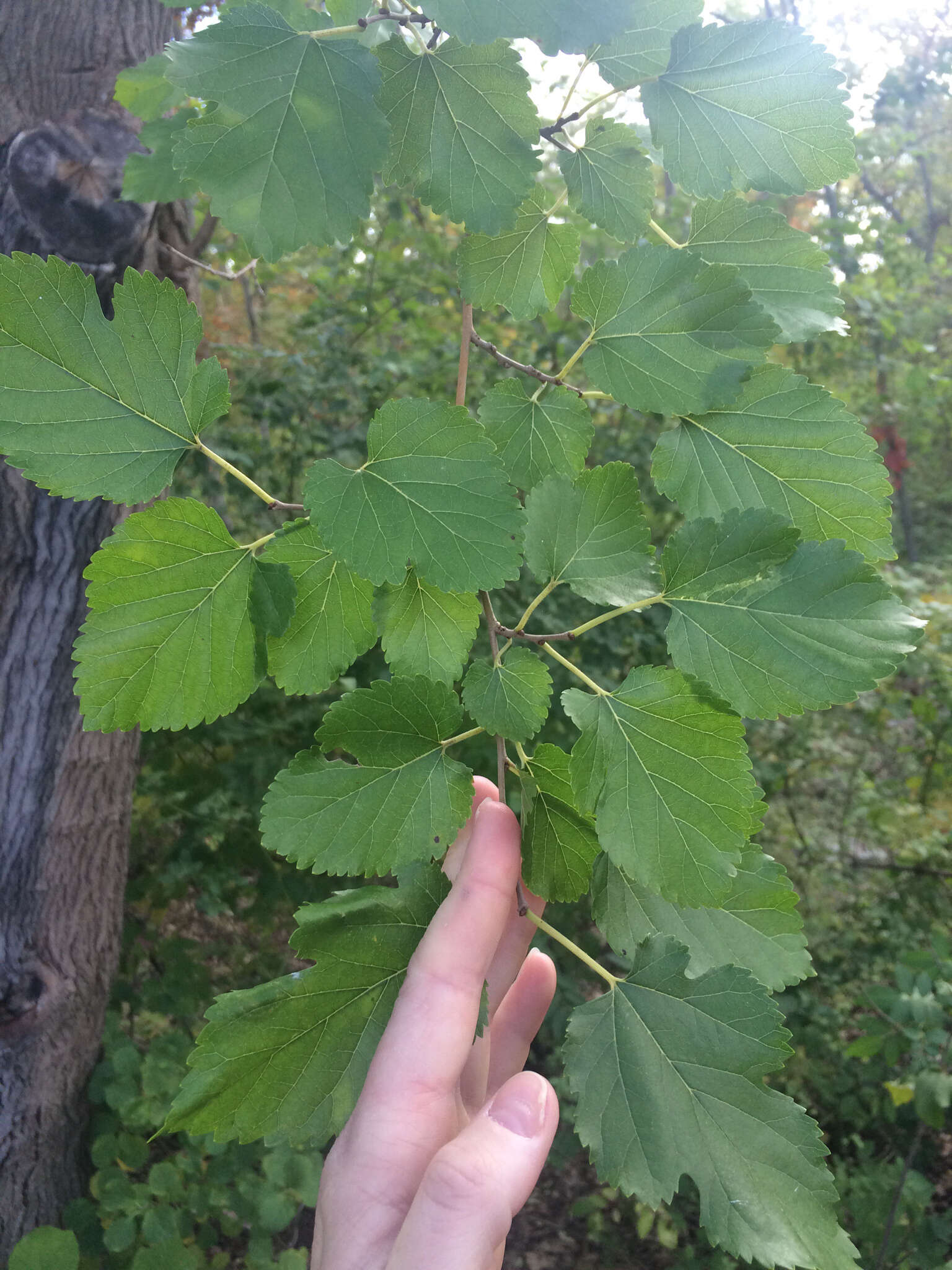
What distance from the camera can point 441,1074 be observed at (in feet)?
1.94

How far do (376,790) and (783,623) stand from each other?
11.9 inches

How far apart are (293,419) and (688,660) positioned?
2274 mm

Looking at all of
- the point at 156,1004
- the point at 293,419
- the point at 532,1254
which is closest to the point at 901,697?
the point at 532,1254

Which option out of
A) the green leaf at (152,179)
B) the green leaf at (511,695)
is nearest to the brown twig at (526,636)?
the green leaf at (511,695)

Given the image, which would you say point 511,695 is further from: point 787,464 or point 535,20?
point 535,20

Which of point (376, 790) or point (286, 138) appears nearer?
point (286, 138)

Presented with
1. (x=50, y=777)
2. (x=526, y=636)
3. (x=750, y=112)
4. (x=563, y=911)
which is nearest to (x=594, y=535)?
(x=526, y=636)

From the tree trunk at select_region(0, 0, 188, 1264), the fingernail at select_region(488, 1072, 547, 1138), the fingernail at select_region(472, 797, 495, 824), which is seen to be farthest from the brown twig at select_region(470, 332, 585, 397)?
the tree trunk at select_region(0, 0, 188, 1264)

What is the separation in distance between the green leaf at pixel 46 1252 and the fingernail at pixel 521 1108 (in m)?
1.17

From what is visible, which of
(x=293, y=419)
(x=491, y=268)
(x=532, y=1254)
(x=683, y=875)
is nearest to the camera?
(x=683, y=875)

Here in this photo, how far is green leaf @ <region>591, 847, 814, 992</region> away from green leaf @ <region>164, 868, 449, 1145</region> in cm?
16

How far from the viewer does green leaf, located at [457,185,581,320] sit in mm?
661

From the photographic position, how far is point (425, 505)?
532 millimetres

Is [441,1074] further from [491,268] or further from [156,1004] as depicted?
[156,1004]
